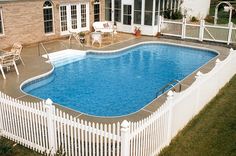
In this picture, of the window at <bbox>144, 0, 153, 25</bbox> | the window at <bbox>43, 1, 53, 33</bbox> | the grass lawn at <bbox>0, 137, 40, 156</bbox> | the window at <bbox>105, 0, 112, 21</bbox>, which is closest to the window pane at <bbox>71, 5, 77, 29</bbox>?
the window at <bbox>43, 1, 53, 33</bbox>

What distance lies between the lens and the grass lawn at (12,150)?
7.27m

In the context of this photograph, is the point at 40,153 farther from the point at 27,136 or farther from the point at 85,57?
the point at 85,57

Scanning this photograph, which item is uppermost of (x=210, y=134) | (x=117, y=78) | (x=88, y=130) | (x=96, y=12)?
(x=96, y=12)

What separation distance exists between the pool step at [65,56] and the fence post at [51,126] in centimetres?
930

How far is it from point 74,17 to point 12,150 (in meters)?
16.2

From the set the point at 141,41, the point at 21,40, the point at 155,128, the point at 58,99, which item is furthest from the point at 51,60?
the point at 155,128

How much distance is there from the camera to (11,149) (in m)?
7.51

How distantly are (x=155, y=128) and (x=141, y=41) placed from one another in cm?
1500

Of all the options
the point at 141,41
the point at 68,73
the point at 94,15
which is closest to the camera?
the point at 68,73

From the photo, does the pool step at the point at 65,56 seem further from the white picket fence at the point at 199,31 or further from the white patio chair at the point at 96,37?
the white picket fence at the point at 199,31

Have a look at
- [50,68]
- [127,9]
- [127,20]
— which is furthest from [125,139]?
[127,9]

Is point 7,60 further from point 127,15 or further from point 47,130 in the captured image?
point 127,15

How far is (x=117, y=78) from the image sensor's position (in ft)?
49.8

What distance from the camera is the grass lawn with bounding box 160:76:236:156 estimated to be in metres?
7.78
